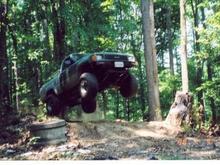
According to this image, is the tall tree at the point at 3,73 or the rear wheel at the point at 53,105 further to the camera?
the tall tree at the point at 3,73

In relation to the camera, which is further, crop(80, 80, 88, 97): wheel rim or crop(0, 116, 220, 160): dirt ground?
crop(80, 80, 88, 97): wheel rim

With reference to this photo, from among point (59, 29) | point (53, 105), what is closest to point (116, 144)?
point (53, 105)

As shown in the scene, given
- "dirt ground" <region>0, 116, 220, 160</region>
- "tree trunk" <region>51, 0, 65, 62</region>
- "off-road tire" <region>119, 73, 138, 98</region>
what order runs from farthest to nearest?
"tree trunk" <region>51, 0, 65, 62</region> → "off-road tire" <region>119, 73, 138, 98</region> → "dirt ground" <region>0, 116, 220, 160</region>

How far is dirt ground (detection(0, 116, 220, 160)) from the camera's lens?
A: 28.0 feet

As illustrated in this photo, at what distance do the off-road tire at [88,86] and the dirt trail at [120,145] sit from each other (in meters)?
1.03

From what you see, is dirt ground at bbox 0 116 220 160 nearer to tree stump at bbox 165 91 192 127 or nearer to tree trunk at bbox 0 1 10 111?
tree stump at bbox 165 91 192 127

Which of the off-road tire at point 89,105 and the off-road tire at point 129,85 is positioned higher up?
the off-road tire at point 129,85

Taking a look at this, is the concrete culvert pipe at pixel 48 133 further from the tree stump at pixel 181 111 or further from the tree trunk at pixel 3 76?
the tree stump at pixel 181 111

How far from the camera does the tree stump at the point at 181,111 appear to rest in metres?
11.2

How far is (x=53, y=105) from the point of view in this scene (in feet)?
39.7

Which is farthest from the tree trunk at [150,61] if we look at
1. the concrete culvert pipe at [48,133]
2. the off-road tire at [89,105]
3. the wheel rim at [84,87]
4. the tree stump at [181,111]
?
the concrete culvert pipe at [48,133]

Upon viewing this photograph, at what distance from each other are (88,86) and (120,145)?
1494 mm

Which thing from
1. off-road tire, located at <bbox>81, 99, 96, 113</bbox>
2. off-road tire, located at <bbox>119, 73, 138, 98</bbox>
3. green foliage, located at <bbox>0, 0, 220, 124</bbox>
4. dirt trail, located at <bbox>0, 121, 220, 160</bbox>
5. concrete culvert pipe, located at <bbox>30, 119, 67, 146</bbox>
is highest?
green foliage, located at <bbox>0, 0, 220, 124</bbox>

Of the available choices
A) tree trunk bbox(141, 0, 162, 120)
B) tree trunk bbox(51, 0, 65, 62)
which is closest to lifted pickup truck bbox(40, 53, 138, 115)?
tree trunk bbox(141, 0, 162, 120)
